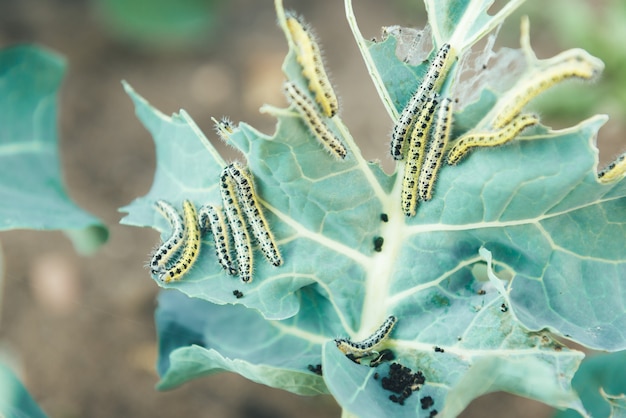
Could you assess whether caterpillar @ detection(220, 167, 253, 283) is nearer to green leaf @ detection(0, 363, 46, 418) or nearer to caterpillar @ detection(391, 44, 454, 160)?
caterpillar @ detection(391, 44, 454, 160)

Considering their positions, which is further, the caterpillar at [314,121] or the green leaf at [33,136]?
the green leaf at [33,136]

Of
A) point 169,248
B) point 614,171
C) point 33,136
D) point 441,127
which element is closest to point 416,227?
point 441,127

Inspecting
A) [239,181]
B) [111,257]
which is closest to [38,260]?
[111,257]

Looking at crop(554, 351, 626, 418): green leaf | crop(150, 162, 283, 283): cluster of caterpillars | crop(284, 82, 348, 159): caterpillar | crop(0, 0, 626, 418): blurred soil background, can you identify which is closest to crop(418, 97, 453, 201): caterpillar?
crop(284, 82, 348, 159): caterpillar

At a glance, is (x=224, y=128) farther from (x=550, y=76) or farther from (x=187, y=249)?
(x=550, y=76)

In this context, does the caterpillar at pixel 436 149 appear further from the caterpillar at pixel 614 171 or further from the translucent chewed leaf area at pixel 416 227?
the caterpillar at pixel 614 171

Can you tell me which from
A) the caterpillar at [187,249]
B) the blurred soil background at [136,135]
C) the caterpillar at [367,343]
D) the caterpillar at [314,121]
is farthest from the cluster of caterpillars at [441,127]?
the blurred soil background at [136,135]

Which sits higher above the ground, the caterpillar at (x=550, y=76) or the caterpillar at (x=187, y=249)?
the caterpillar at (x=550, y=76)
